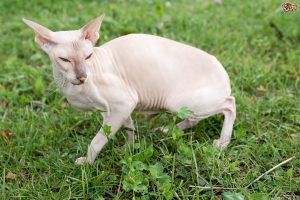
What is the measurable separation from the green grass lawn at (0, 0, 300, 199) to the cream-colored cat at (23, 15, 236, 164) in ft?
0.57

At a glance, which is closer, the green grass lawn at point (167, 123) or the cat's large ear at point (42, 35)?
the cat's large ear at point (42, 35)

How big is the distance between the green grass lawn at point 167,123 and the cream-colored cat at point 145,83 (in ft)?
0.57

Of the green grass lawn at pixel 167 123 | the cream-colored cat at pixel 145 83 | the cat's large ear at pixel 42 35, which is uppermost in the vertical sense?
the cat's large ear at pixel 42 35

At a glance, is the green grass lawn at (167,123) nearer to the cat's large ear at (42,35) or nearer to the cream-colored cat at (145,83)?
the cream-colored cat at (145,83)

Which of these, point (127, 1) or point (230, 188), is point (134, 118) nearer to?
point (230, 188)

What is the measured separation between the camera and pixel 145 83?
2.79 metres

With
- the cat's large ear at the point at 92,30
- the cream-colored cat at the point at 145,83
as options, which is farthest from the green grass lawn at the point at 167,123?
the cat's large ear at the point at 92,30

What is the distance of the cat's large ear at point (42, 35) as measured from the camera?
241 cm

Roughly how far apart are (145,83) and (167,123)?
526 mm

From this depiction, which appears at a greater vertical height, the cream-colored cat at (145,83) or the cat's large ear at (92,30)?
the cat's large ear at (92,30)

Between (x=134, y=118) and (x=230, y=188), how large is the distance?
3.34 ft

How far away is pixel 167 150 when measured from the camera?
2.84 m

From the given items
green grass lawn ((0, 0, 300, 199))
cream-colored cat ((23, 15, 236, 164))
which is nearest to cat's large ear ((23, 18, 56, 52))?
cream-colored cat ((23, 15, 236, 164))

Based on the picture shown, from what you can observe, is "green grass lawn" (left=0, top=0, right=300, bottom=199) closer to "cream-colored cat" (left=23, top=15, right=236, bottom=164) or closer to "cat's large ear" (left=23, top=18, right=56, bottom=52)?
"cream-colored cat" (left=23, top=15, right=236, bottom=164)
